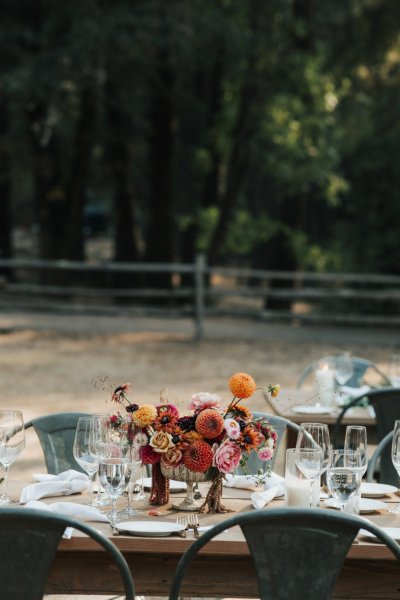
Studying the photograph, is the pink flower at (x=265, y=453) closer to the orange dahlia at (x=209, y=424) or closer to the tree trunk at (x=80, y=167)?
the orange dahlia at (x=209, y=424)

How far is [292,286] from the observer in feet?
66.1

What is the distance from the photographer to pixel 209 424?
12.0 ft

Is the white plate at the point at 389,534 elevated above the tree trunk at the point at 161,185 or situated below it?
below

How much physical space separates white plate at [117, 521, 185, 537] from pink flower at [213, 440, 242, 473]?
0.23 metres

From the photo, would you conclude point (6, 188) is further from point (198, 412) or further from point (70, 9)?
point (198, 412)

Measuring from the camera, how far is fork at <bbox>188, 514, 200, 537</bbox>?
3557mm

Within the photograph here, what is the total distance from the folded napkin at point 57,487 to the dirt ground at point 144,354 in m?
4.76

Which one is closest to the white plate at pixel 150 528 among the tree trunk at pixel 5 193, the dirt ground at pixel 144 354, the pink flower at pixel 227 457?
the pink flower at pixel 227 457

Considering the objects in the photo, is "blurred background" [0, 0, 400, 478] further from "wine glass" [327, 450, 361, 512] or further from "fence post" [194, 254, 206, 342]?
"wine glass" [327, 450, 361, 512]

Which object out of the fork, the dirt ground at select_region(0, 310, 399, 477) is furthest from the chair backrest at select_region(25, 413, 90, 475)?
the dirt ground at select_region(0, 310, 399, 477)

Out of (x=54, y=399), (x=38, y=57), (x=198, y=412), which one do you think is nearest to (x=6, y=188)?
(x=38, y=57)

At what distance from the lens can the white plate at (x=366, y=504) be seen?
3844mm

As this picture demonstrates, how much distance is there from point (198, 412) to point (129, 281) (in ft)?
62.5

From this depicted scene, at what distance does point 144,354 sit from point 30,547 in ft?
40.3
